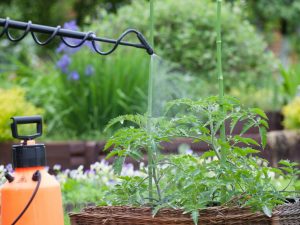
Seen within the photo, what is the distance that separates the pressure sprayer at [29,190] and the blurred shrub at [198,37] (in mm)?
5988

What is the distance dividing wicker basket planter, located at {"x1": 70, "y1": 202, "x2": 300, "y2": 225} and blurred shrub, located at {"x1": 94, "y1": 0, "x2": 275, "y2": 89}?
5859 millimetres

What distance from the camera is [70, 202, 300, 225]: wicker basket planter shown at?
1.71 meters

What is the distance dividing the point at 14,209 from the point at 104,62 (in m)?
5.26

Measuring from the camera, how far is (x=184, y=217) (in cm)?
173

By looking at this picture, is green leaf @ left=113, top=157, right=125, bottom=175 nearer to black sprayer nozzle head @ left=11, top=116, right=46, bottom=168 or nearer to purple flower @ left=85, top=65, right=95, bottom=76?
black sprayer nozzle head @ left=11, top=116, right=46, bottom=168

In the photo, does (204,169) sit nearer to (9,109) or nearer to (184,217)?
(184,217)

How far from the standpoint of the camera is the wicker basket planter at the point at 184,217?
5.60 feet

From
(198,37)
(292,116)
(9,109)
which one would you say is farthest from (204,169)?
(198,37)

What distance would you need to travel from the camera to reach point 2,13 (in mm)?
17828

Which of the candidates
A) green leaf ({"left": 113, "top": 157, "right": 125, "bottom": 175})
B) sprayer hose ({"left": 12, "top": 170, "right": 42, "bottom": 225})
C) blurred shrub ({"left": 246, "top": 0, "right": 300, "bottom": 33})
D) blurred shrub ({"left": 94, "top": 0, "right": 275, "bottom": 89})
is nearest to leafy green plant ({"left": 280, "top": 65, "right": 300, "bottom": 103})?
blurred shrub ({"left": 94, "top": 0, "right": 275, "bottom": 89})

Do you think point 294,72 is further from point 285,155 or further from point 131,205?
point 131,205

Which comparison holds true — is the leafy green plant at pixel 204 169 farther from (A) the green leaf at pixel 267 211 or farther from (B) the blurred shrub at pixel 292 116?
(B) the blurred shrub at pixel 292 116

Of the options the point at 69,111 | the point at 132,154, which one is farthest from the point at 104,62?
the point at 132,154

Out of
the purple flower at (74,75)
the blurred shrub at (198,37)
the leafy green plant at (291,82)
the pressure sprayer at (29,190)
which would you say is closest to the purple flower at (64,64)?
the purple flower at (74,75)
